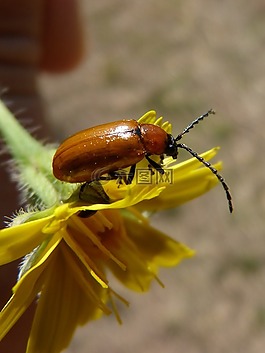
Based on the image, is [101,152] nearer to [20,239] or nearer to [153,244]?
[20,239]

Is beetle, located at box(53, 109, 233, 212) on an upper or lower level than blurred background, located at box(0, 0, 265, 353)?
upper

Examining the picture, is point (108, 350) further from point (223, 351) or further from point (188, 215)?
point (188, 215)

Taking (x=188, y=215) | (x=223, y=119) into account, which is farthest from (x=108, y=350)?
(x=223, y=119)

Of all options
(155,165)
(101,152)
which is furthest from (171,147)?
(101,152)

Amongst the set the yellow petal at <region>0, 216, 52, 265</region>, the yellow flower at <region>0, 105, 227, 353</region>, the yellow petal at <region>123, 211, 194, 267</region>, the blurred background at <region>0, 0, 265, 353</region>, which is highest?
the yellow petal at <region>0, 216, 52, 265</region>

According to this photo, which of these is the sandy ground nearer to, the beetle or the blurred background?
the blurred background

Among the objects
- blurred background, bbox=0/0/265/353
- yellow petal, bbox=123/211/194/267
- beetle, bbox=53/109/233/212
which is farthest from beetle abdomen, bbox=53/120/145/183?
blurred background, bbox=0/0/265/353
